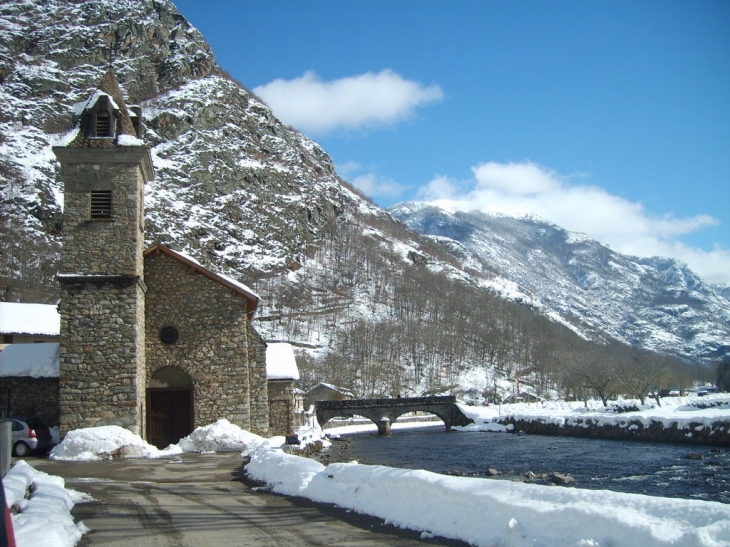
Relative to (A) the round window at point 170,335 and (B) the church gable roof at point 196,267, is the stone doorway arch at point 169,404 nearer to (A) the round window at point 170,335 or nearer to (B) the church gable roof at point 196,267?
(A) the round window at point 170,335

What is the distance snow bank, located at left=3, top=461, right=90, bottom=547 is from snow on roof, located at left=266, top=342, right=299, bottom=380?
18312 millimetres

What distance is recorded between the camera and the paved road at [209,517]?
9234mm

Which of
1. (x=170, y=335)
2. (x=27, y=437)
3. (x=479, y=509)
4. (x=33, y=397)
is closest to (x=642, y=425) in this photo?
(x=170, y=335)

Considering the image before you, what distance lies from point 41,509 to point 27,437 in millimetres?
15117

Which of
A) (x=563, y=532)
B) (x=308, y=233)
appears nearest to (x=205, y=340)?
(x=563, y=532)

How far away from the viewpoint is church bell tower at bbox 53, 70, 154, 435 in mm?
23188

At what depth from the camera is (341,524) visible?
10.3 metres

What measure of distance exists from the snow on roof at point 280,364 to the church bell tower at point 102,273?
23.7 feet

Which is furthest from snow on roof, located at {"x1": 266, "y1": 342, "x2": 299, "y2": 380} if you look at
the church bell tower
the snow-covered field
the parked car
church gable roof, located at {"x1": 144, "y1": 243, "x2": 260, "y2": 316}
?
the snow-covered field

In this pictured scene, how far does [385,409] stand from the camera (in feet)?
238

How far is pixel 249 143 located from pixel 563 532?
179 metres

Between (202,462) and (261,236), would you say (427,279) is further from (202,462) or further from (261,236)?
(202,462)

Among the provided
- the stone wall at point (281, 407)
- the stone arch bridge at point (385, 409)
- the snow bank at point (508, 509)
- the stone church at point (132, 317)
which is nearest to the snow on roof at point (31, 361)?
the stone church at point (132, 317)

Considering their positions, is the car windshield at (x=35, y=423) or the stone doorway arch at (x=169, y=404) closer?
the car windshield at (x=35, y=423)
